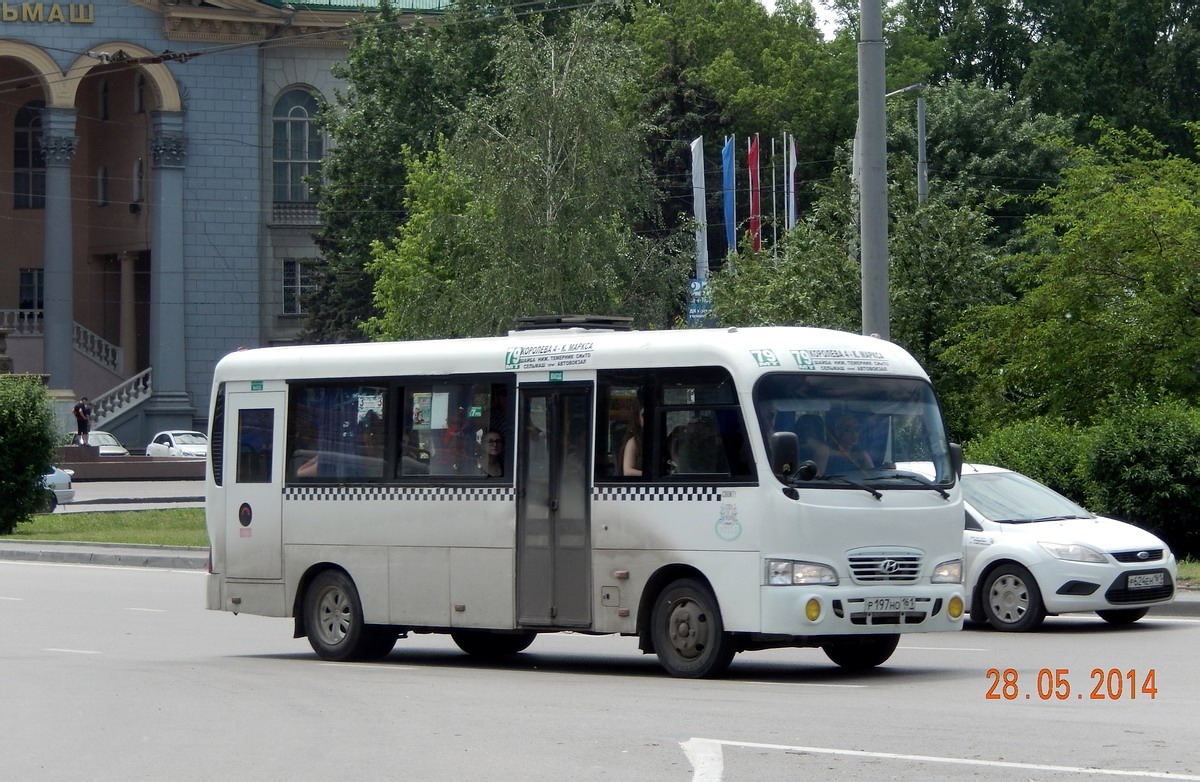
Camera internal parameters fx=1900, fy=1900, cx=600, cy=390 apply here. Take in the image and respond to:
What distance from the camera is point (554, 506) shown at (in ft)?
48.3

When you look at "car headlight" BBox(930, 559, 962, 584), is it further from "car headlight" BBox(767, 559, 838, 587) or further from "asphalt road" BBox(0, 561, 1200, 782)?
"car headlight" BBox(767, 559, 838, 587)

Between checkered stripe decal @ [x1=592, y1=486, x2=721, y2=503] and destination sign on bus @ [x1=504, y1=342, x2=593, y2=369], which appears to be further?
destination sign on bus @ [x1=504, y1=342, x2=593, y2=369]

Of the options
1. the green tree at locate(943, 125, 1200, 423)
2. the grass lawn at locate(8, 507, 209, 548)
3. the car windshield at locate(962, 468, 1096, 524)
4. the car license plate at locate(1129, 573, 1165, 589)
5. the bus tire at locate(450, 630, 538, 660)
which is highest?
the green tree at locate(943, 125, 1200, 423)

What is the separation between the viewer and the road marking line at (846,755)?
9.05 m

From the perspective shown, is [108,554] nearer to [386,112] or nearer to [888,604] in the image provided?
[888,604]

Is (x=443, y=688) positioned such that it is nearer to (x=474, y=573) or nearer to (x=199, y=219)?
(x=474, y=573)

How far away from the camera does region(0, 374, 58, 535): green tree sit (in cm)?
3553

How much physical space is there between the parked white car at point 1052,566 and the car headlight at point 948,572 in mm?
2987

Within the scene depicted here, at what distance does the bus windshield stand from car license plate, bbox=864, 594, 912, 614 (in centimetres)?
83

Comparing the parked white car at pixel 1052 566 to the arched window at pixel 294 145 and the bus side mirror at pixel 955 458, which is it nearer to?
the bus side mirror at pixel 955 458

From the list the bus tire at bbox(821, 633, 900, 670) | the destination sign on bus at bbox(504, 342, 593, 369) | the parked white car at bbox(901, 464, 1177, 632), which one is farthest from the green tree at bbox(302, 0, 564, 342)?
the bus tire at bbox(821, 633, 900, 670)

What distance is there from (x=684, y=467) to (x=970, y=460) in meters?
10.7

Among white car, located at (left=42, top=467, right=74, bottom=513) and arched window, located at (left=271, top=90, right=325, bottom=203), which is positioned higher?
arched window, located at (left=271, top=90, right=325, bottom=203)

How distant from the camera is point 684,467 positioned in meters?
14.0
